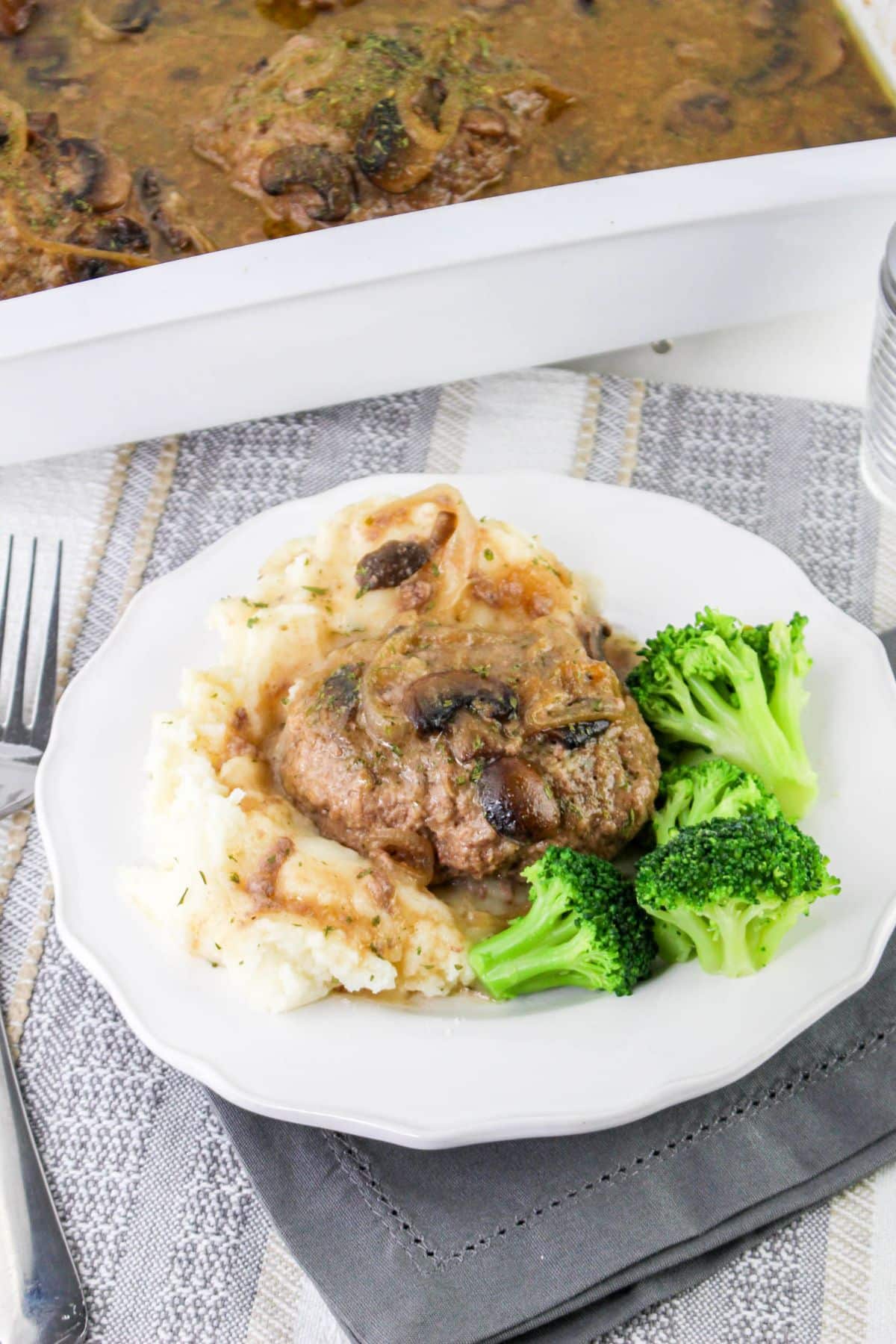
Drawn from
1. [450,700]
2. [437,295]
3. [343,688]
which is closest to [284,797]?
[343,688]

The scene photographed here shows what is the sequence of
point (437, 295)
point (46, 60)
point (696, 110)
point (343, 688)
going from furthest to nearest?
point (46, 60) < point (696, 110) < point (437, 295) < point (343, 688)

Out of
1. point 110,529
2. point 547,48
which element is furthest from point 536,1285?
point 547,48

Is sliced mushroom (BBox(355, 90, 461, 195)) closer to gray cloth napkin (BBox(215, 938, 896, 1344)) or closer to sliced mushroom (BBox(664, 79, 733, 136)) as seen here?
sliced mushroom (BBox(664, 79, 733, 136))

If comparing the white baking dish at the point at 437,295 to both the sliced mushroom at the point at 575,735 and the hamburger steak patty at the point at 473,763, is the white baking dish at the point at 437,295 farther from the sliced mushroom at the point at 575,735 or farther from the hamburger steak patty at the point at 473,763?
the sliced mushroom at the point at 575,735

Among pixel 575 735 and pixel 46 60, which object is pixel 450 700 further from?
pixel 46 60

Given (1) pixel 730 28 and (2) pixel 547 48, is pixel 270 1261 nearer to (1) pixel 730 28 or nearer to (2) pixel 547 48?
(2) pixel 547 48
